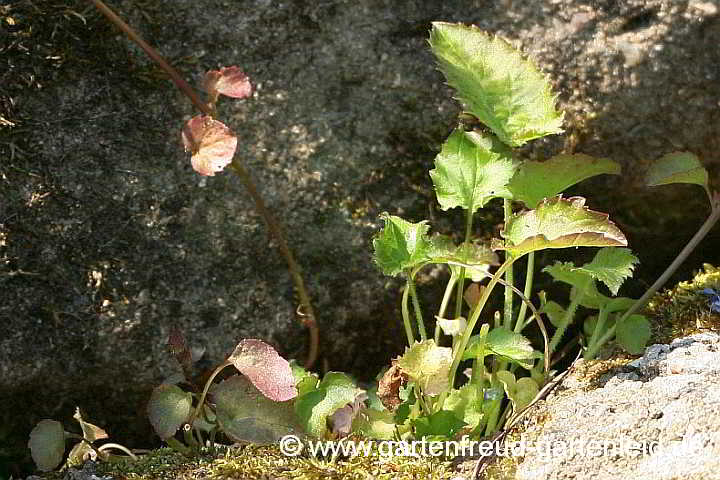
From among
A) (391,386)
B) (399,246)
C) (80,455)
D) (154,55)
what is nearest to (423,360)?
(391,386)

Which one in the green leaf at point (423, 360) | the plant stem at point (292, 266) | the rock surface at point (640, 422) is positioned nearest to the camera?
the rock surface at point (640, 422)

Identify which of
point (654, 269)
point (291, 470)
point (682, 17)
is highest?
point (682, 17)

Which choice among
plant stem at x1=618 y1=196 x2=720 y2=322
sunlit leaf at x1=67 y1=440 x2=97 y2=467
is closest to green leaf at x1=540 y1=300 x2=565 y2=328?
plant stem at x1=618 y1=196 x2=720 y2=322

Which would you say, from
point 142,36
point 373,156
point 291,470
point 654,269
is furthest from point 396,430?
point 142,36

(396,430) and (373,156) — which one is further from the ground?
(373,156)

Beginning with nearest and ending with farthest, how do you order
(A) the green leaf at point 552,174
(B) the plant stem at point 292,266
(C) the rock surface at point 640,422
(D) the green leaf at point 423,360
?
(C) the rock surface at point 640,422
(D) the green leaf at point 423,360
(A) the green leaf at point 552,174
(B) the plant stem at point 292,266

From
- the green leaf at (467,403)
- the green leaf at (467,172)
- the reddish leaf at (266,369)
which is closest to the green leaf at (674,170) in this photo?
the green leaf at (467,172)

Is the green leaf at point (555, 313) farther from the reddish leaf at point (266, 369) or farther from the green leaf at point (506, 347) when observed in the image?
the reddish leaf at point (266, 369)

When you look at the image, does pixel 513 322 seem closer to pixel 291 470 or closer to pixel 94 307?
pixel 291 470
